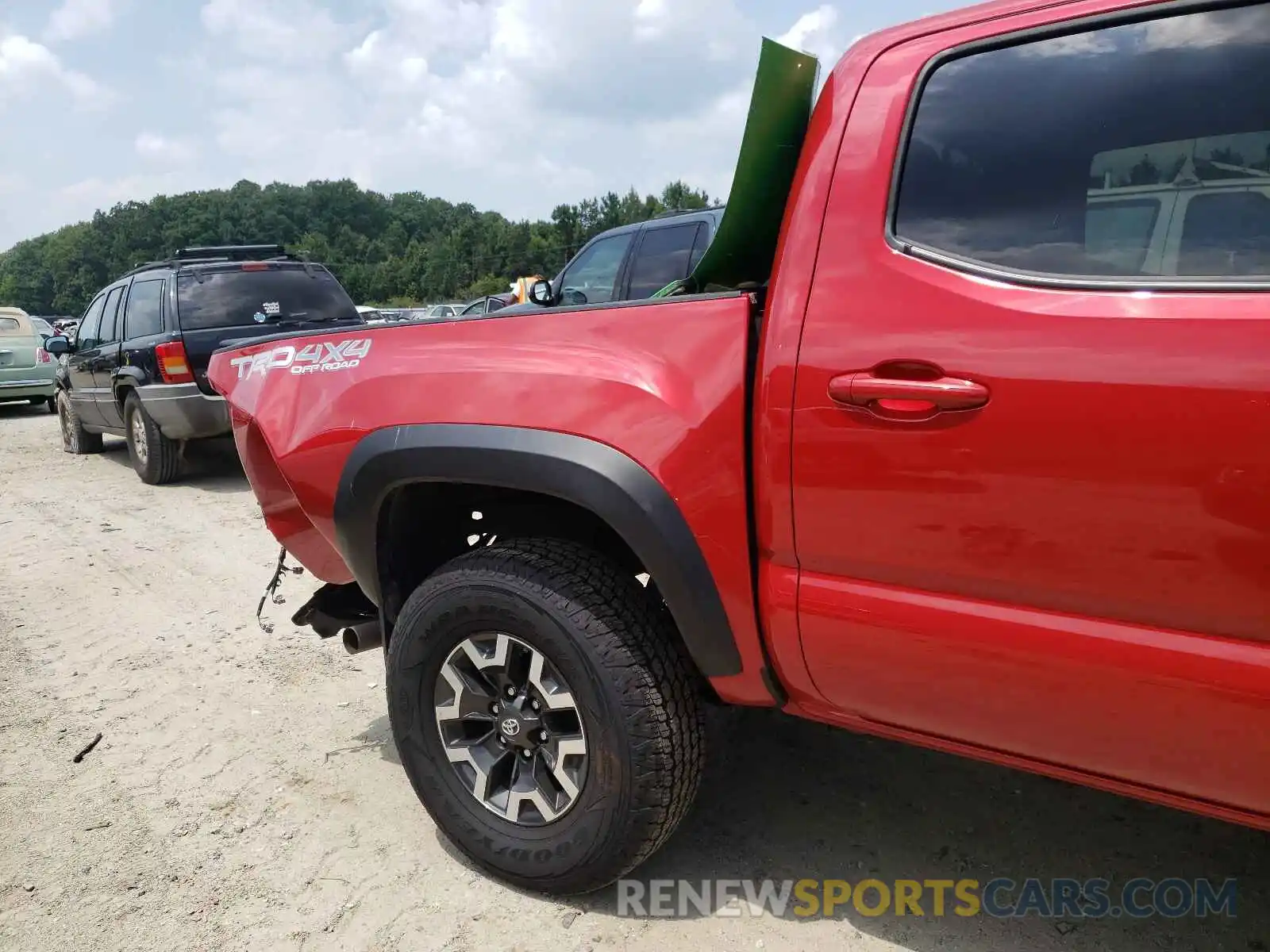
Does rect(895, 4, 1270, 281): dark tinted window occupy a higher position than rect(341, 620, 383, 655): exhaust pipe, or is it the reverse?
rect(895, 4, 1270, 281): dark tinted window

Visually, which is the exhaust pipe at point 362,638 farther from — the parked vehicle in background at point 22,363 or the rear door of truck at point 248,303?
the parked vehicle in background at point 22,363

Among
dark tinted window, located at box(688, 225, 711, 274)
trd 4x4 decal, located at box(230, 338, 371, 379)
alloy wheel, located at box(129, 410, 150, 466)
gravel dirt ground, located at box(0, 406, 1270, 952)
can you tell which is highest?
dark tinted window, located at box(688, 225, 711, 274)

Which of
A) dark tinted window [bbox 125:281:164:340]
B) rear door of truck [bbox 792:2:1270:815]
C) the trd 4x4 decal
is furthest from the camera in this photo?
dark tinted window [bbox 125:281:164:340]

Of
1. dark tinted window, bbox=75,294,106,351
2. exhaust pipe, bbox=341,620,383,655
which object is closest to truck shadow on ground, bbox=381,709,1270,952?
exhaust pipe, bbox=341,620,383,655

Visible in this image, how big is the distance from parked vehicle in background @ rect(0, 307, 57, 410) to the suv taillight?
7391mm

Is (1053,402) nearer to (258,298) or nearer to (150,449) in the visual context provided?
(258,298)

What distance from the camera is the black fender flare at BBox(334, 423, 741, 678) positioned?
189 cm

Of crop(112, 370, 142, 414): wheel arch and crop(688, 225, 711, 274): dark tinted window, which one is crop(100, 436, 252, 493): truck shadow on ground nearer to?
crop(112, 370, 142, 414): wheel arch

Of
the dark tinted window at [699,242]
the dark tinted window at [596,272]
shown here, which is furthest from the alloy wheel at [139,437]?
the dark tinted window at [699,242]

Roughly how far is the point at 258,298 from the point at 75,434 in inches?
149

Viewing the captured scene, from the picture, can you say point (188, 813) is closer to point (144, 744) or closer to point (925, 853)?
point (144, 744)

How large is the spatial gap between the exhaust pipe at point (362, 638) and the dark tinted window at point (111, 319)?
22.9 ft

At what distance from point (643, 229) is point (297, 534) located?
5739 mm

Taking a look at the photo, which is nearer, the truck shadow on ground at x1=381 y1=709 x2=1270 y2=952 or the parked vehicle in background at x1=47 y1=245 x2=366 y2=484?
the truck shadow on ground at x1=381 y1=709 x2=1270 y2=952
